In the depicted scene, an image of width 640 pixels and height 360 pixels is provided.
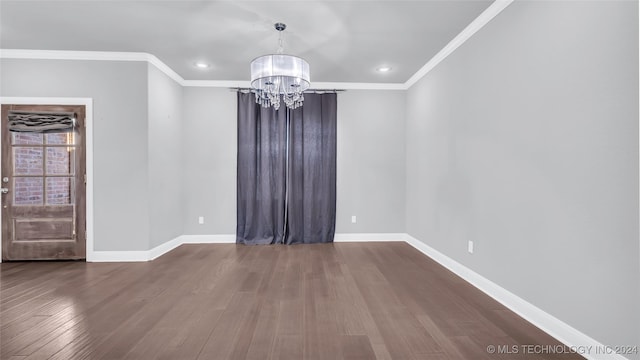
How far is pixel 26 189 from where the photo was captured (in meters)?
3.88

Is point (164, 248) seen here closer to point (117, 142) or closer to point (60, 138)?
point (117, 142)

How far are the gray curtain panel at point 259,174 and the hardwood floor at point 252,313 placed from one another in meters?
1.13

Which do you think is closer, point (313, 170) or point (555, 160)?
point (555, 160)

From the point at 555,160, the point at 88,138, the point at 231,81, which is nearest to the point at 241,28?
the point at 231,81

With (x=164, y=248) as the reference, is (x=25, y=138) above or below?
above

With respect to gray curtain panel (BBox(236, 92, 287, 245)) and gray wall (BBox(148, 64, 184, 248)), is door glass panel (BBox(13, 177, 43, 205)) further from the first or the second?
gray curtain panel (BBox(236, 92, 287, 245))

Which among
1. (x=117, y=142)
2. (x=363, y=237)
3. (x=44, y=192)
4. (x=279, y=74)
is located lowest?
(x=363, y=237)

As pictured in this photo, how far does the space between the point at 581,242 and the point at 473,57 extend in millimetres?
2106

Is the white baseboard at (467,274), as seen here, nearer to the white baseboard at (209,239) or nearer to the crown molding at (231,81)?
the white baseboard at (209,239)

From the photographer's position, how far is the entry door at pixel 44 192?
12.7 ft

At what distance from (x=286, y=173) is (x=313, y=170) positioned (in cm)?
47

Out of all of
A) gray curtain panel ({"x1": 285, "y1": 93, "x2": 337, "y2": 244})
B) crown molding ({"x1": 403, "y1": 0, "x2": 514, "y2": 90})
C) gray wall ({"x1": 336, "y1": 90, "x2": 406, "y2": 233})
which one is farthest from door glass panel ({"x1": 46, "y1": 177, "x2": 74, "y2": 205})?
crown molding ({"x1": 403, "y1": 0, "x2": 514, "y2": 90})

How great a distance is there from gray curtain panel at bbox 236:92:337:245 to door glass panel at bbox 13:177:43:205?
2.60 meters

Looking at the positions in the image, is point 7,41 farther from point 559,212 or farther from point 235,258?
point 559,212
